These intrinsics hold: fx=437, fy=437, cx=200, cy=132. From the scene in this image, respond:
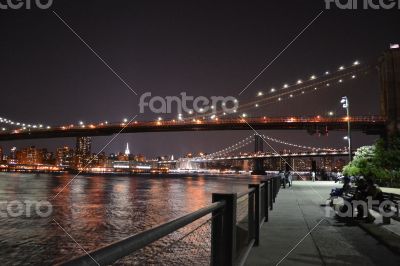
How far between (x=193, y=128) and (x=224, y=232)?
252 feet

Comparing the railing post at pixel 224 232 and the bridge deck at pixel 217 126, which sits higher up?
the bridge deck at pixel 217 126

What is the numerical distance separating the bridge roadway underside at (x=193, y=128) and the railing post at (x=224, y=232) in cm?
6379

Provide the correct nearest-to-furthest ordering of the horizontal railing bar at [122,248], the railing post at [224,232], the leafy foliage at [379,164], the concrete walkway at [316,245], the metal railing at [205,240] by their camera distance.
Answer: the horizontal railing bar at [122,248] → the metal railing at [205,240] → the railing post at [224,232] → the concrete walkway at [316,245] → the leafy foliage at [379,164]

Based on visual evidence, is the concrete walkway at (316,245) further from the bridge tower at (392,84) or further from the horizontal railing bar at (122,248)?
the bridge tower at (392,84)

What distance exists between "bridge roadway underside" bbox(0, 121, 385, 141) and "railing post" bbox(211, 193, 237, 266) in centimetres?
6379

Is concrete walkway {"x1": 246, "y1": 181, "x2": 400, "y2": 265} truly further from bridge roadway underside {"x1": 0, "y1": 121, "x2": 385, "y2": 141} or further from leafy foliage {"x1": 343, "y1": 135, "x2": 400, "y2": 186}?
bridge roadway underside {"x1": 0, "y1": 121, "x2": 385, "y2": 141}

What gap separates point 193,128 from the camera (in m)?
81.3

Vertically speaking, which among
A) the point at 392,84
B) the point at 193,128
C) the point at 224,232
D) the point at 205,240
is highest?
the point at 392,84

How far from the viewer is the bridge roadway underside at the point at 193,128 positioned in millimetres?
68875

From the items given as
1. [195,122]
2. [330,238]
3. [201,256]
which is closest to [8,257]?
[201,256]
